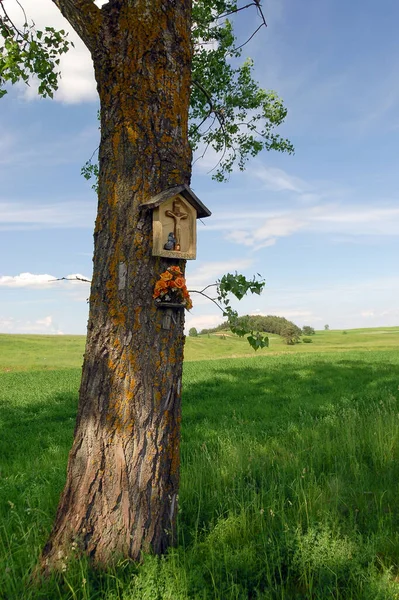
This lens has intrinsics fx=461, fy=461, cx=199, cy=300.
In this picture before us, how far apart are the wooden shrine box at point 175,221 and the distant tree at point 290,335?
4357 cm

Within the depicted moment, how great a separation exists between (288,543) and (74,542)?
5.72 ft

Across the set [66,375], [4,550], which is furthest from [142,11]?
[66,375]

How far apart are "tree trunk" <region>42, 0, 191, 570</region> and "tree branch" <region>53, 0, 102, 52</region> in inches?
1.9

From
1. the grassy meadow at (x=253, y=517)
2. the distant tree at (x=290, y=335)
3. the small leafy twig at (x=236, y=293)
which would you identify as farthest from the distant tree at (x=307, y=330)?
the small leafy twig at (x=236, y=293)

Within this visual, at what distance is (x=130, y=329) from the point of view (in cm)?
376

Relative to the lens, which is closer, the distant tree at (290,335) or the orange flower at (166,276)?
the orange flower at (166,276)

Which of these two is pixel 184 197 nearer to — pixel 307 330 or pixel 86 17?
pixel 86 17

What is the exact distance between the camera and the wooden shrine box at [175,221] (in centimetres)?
384

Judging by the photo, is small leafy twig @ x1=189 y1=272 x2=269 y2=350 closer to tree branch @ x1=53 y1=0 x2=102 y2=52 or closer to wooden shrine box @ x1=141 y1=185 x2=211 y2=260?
wooden shrine box @ x1=141 y1=185 x2=211 y2=260

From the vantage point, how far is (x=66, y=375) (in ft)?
72.2

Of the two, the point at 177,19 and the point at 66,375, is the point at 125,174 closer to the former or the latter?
the point at 177,19

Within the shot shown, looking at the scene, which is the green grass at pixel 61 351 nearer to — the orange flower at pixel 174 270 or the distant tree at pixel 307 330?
the distant tree at pixel 307 330

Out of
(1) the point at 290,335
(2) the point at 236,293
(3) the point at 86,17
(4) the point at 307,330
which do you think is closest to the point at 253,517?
(2) the point at 236,293

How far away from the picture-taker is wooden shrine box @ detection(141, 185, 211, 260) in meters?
3.84
